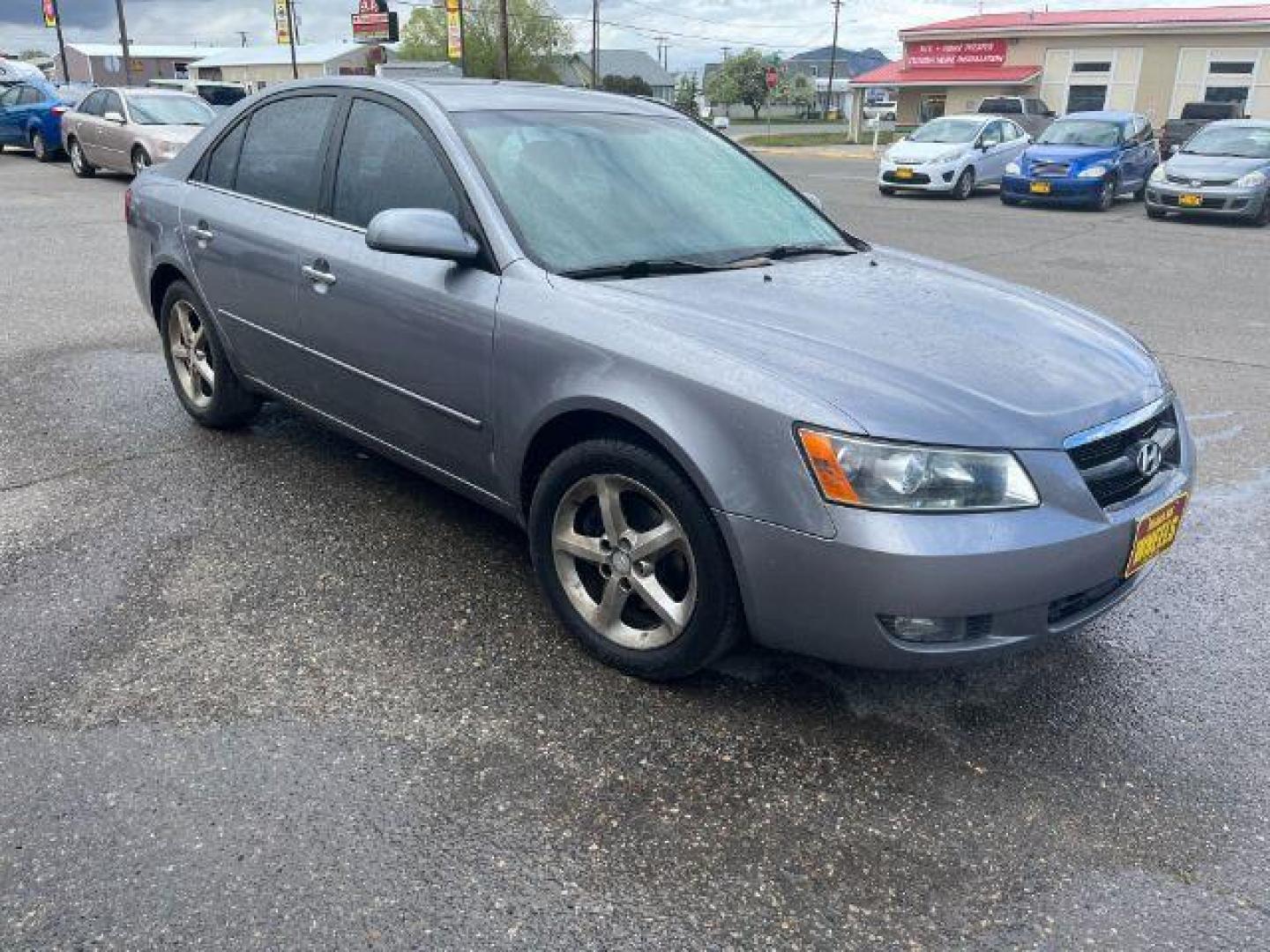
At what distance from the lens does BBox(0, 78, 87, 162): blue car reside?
68.5 feet

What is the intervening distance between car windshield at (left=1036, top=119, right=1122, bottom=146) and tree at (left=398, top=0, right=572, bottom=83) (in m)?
58.2

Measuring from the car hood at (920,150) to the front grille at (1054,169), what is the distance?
194 cm

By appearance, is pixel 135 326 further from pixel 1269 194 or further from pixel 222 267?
pixel 1269 194

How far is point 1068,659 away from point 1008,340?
1.03 m

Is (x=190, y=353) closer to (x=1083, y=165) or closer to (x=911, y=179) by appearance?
(x=1083, y=165)

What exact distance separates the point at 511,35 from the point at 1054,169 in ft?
206

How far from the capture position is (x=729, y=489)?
260 centimetres

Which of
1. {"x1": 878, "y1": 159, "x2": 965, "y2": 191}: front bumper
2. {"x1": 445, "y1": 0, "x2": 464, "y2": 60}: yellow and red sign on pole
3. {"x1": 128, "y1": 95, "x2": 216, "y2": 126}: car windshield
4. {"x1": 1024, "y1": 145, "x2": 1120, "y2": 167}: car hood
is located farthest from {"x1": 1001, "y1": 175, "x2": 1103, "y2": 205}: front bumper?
{"x1": 445, "y1": 0, "x2": 464, "y2": 60}: yellow and red sign on pole

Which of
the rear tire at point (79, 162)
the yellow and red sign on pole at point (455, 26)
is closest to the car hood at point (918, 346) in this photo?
the rear tire at point (79, 162)

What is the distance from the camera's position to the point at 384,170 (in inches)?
148

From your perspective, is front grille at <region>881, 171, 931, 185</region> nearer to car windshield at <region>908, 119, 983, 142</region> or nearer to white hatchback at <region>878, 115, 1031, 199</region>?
white hatchback at <region>878, 115, 1031, 199</region>

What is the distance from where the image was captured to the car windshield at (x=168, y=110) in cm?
1611

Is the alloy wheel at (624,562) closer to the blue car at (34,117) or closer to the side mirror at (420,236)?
the side mirror at (420,236)

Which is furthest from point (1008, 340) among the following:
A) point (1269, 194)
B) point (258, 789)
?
point (1269, 194)
